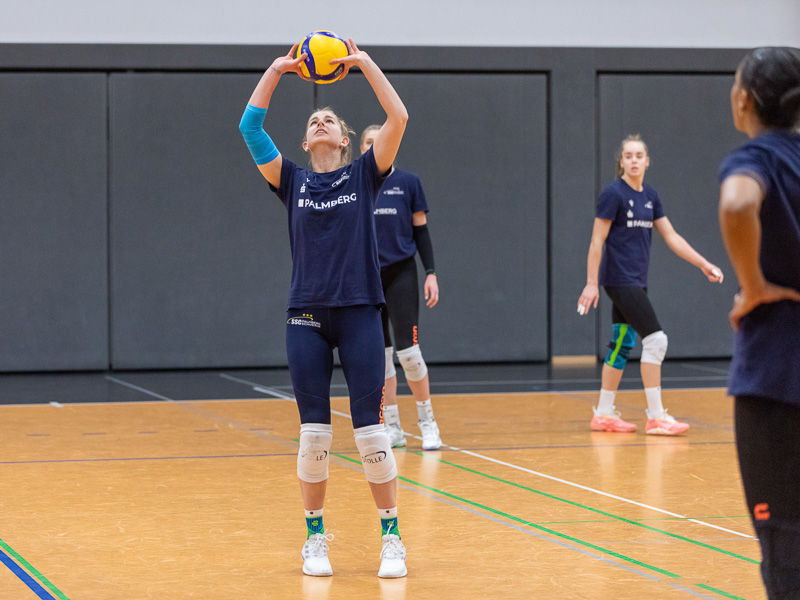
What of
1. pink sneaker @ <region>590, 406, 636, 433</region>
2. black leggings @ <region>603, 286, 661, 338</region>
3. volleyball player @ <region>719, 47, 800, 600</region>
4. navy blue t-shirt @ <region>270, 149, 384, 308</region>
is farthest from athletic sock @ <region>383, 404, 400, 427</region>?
volleyball player @ <region>719, 47, 800, 600</region>

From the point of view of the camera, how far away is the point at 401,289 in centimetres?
664

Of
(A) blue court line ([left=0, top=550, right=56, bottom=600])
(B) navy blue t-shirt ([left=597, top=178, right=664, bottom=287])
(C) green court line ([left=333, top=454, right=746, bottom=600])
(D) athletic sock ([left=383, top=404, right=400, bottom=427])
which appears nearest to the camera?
(A) blue court line ([left=0, top=550, right=56, bottom=600])

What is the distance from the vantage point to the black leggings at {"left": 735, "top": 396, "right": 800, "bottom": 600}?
2.42m

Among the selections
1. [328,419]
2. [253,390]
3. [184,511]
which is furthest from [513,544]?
[253,390]

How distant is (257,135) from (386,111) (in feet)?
1.70

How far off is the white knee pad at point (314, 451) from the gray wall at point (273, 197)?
25.9ft

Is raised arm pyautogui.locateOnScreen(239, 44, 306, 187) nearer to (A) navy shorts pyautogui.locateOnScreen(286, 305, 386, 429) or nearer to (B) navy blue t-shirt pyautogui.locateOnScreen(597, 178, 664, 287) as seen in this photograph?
(A) navy shorts pyautogui.locateOnScreen(286, 305, 386, 429)

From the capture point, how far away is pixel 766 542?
8.11 ft

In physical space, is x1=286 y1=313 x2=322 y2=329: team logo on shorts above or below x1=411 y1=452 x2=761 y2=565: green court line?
above

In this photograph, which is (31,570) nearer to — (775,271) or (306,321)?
(306,321)

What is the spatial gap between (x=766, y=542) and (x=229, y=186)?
387 inches

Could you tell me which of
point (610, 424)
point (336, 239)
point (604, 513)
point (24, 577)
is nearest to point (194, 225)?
point (610, 424)

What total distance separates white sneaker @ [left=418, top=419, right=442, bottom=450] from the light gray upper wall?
6396mm

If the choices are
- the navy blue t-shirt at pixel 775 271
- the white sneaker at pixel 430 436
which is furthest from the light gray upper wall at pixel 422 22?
the navy blue t-shirt at pixel 775 271
